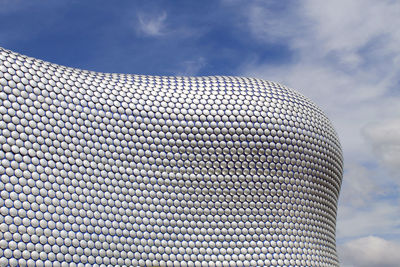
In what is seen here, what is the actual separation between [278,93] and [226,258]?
8.05 meters

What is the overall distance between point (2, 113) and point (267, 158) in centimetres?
1100

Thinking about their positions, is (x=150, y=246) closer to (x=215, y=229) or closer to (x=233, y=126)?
(x=215, y=229)

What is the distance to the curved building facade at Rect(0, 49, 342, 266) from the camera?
19.5m

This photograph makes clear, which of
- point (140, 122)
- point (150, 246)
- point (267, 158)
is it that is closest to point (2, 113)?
point (140, 122)

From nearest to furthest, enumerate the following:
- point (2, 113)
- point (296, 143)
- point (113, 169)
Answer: point (2, 113) < point (113, 169) < point (296, 143)

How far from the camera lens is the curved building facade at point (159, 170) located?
768 inches

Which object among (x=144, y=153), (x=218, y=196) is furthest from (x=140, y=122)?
(x=218, y=196)

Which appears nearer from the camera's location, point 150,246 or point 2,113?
point 2,113

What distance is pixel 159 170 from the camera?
2312 centimetres

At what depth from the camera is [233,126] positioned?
79.7ft

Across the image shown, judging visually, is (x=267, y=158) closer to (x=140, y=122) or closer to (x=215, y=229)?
(x=215, y=229)

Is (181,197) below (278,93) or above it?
below

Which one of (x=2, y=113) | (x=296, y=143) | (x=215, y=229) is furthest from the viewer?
(x=296, y=143)

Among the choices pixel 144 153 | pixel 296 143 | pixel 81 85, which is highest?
pixel 296 143
